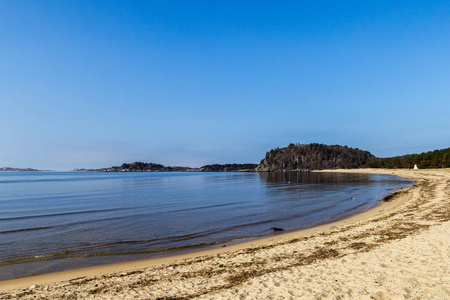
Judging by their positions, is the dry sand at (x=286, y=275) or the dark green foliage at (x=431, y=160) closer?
the dry sand at (x=286, y=275)

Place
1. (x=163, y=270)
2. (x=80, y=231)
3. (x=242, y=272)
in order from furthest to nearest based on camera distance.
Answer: (x=80, y=231) → (x=163, y=270) → (x=242, y=272)

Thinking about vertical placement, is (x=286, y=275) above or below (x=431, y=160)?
below

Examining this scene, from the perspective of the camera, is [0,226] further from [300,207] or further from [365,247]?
[300,207]

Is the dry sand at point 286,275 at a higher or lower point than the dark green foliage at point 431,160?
lower

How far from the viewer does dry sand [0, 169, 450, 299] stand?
8.26 metres

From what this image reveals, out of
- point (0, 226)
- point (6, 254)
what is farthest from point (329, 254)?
point (0, 226)

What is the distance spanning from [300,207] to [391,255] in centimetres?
2195

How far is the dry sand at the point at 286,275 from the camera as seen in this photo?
8.26 meters

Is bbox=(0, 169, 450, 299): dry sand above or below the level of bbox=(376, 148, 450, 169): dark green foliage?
below

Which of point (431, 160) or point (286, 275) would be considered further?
point (431, 160)

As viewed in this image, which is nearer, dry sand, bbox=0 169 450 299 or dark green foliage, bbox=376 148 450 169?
dry sand, bbox=0 169 450 299

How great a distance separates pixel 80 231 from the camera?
21078 mm

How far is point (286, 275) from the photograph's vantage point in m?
9.91

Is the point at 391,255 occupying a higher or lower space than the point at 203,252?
higher
